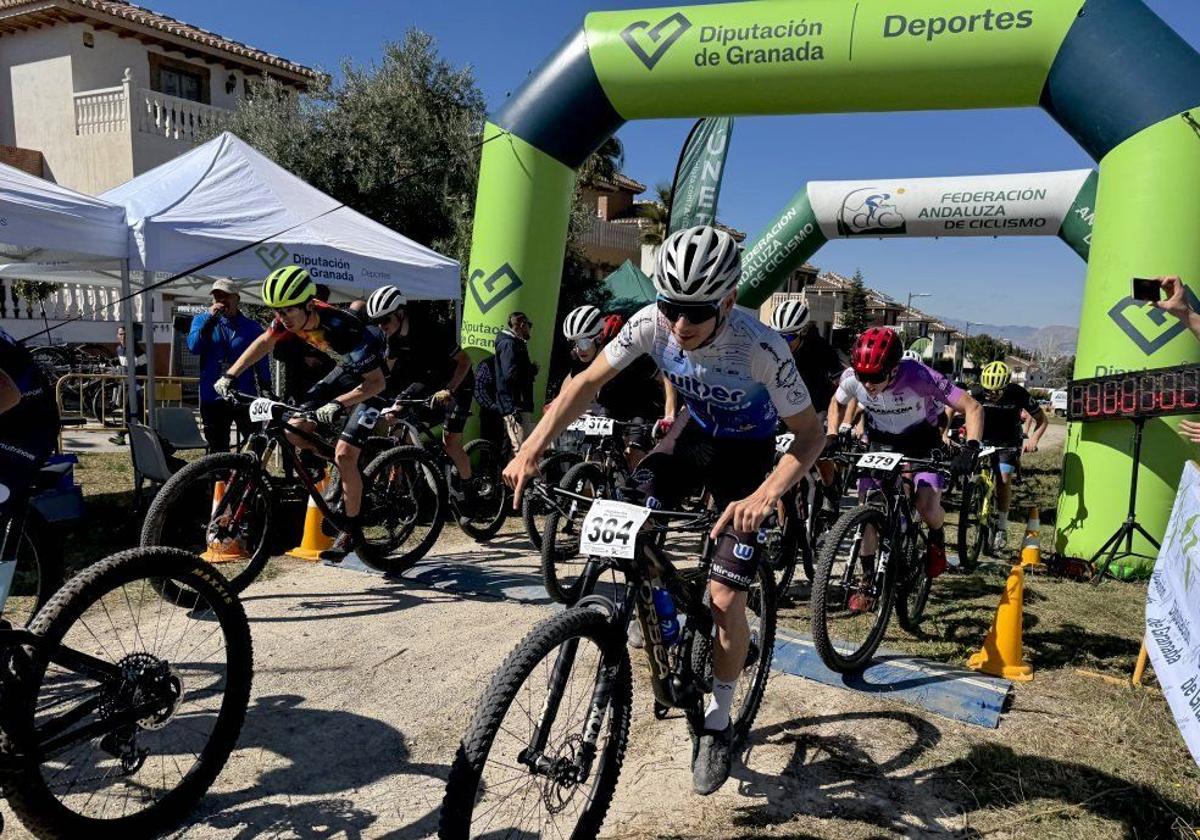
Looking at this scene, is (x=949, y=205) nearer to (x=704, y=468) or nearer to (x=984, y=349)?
(x=704, y=468)

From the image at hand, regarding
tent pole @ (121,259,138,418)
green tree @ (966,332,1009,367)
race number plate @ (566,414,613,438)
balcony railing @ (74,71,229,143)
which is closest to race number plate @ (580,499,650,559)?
race number plate @ (566,414,613,438)

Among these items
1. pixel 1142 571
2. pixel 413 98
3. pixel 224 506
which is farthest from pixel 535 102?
pixel 413 98

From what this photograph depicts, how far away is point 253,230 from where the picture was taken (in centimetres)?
810

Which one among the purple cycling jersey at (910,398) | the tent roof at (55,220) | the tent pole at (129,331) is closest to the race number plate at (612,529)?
the purple cycling jersey at (910,398)

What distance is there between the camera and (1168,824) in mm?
3064

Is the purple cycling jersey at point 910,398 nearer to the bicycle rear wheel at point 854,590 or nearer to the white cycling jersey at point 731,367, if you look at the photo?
the bicycle rear wheel at point 854,590

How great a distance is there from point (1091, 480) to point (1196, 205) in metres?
2.55

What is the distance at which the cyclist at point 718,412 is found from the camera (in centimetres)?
279

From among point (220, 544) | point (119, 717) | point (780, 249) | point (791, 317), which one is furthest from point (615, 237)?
point (119, 717)

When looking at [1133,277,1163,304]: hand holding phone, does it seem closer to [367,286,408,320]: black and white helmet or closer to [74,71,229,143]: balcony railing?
[367,286,408,320]: black and white helmet

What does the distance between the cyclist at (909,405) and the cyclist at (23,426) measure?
4459 mm

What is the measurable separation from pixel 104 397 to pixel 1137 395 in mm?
16280

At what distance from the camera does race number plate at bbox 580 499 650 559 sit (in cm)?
256

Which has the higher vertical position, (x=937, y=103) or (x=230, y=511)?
(x=937, y=103)
